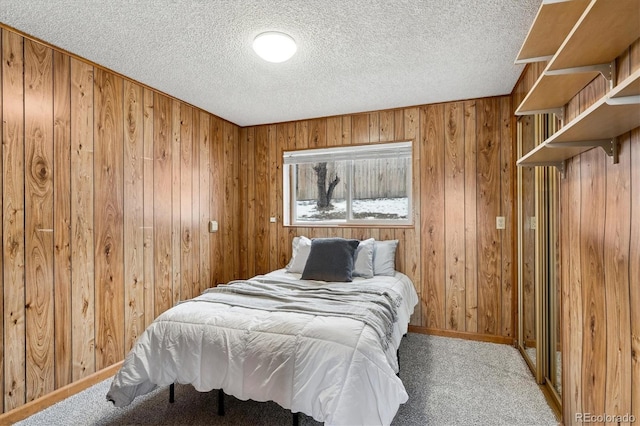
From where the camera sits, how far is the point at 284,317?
6.26 feet

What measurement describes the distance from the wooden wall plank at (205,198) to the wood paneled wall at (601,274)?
10.6ft

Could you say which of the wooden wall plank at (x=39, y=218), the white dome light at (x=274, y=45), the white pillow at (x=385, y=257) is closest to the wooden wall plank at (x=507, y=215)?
the white pillow at (x=385, y=257)

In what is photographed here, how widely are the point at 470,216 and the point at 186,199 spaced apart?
2.95 m

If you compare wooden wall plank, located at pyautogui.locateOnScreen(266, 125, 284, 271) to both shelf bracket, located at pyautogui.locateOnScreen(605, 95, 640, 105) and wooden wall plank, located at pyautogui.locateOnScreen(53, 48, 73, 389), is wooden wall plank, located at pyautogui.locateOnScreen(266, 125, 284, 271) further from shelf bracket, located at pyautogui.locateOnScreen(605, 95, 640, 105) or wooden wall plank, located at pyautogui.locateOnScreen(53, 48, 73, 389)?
shelf bracket, located at pyautogui.locateOnScreen(605, 95, 640, 105)

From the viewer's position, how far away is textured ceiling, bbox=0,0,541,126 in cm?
183

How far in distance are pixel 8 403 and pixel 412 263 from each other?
332 centimetres

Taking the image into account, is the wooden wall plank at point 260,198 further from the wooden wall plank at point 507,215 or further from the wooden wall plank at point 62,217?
the wooden wall plank at point 507,215

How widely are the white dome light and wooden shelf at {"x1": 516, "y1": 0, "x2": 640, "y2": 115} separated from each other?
144 centimetres

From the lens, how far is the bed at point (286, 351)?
5.16ft

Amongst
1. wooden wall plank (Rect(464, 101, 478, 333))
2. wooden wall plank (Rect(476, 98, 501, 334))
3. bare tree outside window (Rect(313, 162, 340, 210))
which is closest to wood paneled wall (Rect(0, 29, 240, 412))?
bare tree outside window (Rect(313, 162, 340, 210))

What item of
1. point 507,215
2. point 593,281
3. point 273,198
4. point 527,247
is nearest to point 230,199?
point 273,198

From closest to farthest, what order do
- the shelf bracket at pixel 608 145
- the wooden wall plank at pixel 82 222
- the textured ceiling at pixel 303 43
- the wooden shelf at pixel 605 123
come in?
the wooden shelf at pixel 605 123 → the shelf bracket at pixel 608 145 → the textured ceiling at pixel 303 43 → the wooden wall plank at pixel 82 222

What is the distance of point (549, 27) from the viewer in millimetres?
1311

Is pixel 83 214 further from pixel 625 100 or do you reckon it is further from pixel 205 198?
pixel 625 100
